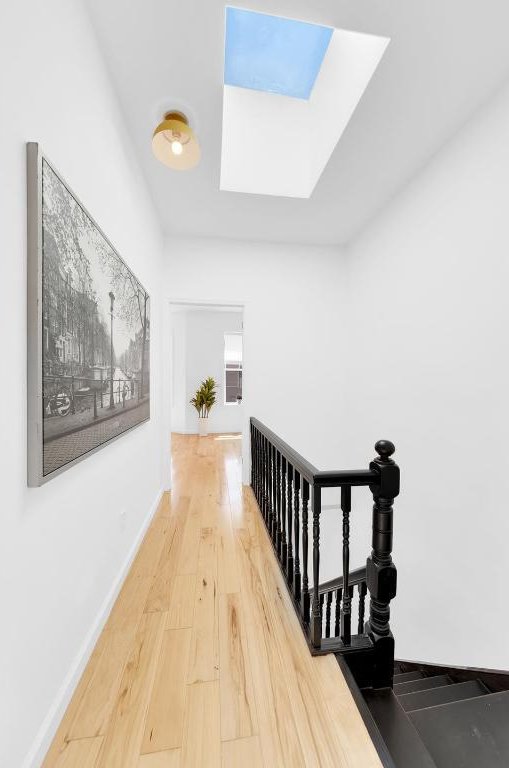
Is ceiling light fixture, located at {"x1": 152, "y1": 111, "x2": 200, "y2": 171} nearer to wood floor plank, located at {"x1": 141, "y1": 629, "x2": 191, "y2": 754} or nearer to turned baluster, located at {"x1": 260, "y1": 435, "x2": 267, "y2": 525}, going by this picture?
turned baluster, located at {"x1": 260, "y1": 435, "x2": 267, "y2": 525}

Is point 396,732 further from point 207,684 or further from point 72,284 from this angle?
point 72,284

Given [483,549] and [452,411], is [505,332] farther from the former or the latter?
[483,549]

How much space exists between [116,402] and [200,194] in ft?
6.70

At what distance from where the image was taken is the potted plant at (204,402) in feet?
21.3

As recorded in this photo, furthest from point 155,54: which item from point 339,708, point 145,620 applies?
point 339,708

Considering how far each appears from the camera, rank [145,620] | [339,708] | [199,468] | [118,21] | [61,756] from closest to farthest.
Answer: [61,756] < [339,708] < [118,21] < [145,620] < [199,468]

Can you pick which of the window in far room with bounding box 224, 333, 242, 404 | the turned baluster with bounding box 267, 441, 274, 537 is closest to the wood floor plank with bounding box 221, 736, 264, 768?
the turned baluster with bounding box 267, 441, 274, 537

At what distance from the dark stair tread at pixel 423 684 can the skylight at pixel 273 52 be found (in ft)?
12.2

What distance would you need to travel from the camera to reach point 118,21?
1448 mm

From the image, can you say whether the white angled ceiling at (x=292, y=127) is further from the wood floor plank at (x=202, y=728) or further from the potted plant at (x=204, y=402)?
the potted plant at (x=204, y=402)

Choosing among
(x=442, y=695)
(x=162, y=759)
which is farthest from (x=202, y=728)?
(x=442, y=695)

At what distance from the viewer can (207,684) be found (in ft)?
4.09

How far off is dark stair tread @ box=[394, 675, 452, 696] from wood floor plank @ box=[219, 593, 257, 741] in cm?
115

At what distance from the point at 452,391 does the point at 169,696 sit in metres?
2.19
